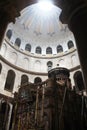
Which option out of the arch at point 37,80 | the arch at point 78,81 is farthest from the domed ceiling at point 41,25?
the arch at point 78,81

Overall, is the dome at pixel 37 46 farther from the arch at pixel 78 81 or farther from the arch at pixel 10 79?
the arch at pixel 78 81

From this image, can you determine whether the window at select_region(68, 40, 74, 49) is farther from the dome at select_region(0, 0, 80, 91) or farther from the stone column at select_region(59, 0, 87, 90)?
the stone column at select_region(59, 0, 87, 90)


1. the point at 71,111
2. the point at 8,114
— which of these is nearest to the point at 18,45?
the point at 8,114

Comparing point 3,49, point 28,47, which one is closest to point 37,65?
point 28,47

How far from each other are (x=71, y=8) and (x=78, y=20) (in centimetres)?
44

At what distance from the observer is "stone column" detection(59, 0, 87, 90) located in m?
3.75

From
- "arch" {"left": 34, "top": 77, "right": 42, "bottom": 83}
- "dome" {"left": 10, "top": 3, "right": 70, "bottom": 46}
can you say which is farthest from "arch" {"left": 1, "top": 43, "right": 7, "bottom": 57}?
"arch" {"left": 34, "top": 77, "right": 42, "bottom": 83}

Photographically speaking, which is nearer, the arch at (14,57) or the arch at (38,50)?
the arch at (14,57)

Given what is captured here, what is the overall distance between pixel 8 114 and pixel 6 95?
3.85m

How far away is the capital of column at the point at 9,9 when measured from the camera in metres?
4.18

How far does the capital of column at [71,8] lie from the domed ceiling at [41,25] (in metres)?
25.3

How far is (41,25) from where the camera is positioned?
30766 mm

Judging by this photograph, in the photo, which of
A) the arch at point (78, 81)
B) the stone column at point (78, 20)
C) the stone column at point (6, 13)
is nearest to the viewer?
the stone column at point (78, 20)

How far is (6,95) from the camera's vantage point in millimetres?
20547
